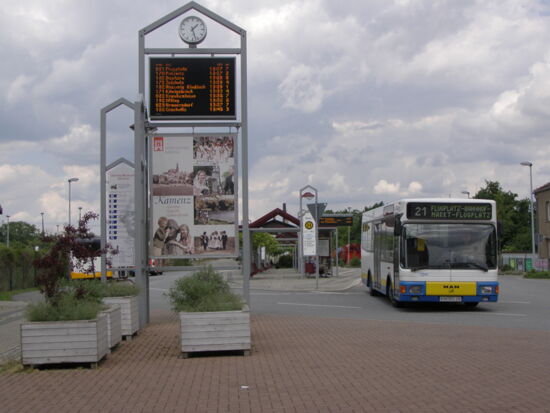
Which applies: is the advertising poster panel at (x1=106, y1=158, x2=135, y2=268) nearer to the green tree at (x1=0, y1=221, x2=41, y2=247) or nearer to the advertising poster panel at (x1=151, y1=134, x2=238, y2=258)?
the advertising poster panel at (x1=151, y1=134, x2=238, y2=258)

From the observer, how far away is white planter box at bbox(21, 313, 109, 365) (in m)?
9.79

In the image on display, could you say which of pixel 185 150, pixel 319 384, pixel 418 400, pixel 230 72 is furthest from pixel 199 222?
pixel 418 400

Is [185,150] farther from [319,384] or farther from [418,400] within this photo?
[418,400]

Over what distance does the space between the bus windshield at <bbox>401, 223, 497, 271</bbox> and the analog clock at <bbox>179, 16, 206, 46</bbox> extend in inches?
271

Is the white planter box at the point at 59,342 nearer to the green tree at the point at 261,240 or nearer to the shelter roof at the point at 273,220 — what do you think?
the shelter roof at the point at 273,220

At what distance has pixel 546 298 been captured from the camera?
2503 cm

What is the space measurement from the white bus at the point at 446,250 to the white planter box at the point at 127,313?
764 centimetres

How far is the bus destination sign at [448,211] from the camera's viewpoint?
1920 centimetres

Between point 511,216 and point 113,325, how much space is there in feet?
246

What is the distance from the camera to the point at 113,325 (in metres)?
11.5

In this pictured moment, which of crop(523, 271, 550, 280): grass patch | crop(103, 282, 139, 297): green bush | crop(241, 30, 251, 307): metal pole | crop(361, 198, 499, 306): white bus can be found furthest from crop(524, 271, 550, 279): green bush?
crop(103, 282, 139, 297): green bush

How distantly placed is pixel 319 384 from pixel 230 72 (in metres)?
9.58

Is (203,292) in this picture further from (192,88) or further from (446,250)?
(446,250)

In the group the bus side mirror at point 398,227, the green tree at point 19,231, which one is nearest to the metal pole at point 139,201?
the bus side mirror at point 398,227
